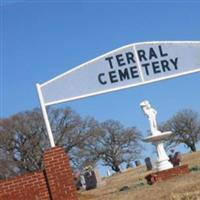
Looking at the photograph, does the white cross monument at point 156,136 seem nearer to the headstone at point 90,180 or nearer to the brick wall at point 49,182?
the brick wall at point 49,182

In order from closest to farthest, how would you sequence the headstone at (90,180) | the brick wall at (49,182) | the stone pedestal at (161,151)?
the brick wall at (49,182)
the stone pedestal at (161,151)
the headstone at (90,180)

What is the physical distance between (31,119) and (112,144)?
77.4 feet

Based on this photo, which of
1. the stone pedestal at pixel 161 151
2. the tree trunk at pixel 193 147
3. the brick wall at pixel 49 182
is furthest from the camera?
the tree trunk at pixel 193 147

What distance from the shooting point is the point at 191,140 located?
90.5 m

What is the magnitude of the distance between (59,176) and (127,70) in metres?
3.18

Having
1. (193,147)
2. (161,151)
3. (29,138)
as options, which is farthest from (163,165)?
(193,147)

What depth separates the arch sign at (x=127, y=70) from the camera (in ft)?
43.8

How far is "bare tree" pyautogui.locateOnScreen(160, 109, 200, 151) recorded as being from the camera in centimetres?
9019

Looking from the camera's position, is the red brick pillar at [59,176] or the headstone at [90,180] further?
the headstone at [90,180]

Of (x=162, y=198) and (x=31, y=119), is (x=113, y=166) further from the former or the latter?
(x=162, y=198)

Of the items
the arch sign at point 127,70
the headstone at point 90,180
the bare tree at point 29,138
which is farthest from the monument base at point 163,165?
the bare tree at point 29,138

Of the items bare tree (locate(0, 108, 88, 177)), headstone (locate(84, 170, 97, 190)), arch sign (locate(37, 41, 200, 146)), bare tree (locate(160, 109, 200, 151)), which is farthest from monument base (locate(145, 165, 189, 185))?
bare tree (locate(160, 109, 200, 151))

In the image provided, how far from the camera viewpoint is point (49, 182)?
12062 mm

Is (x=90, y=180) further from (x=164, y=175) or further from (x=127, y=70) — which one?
(x=127, y=70)
